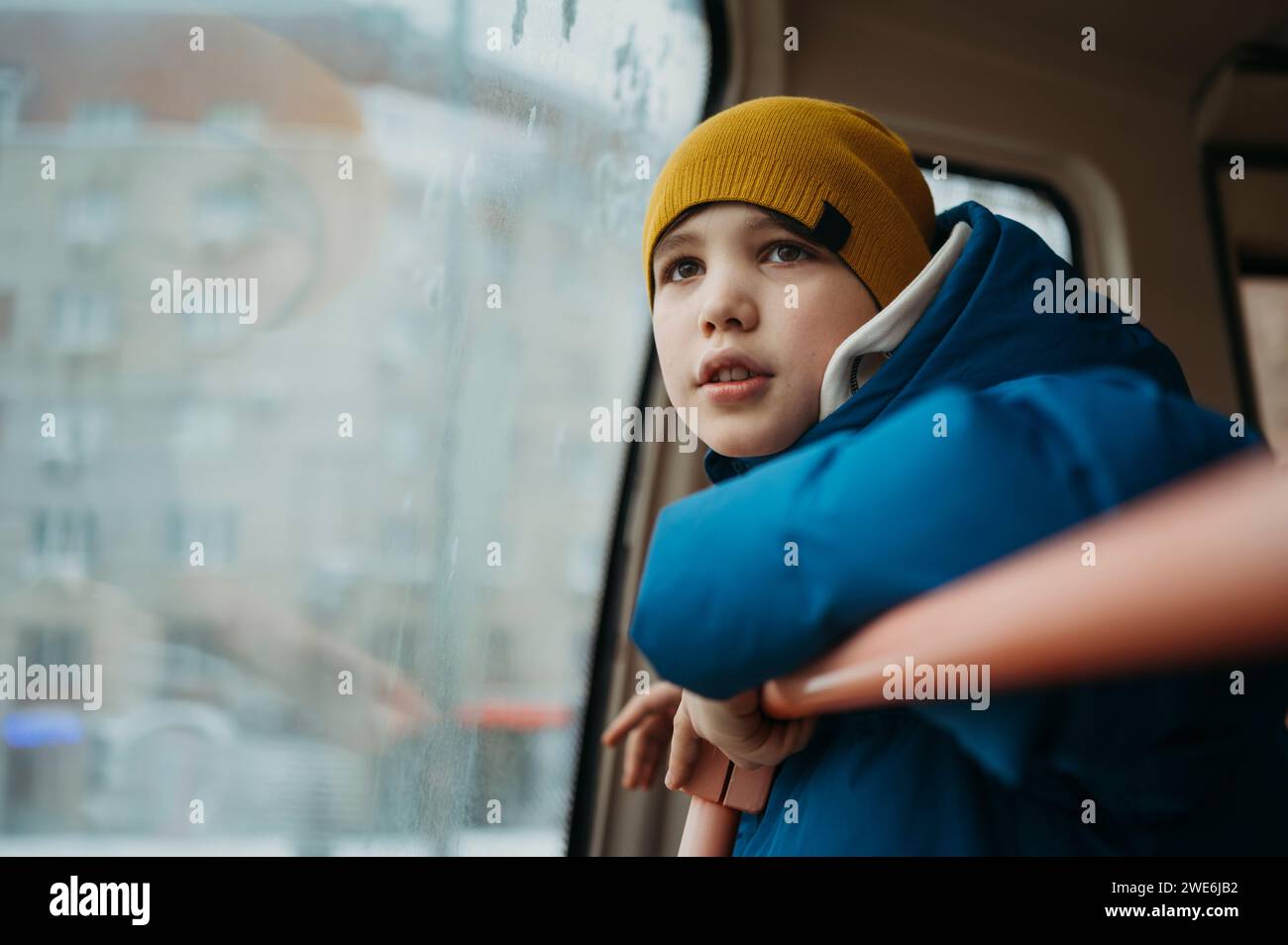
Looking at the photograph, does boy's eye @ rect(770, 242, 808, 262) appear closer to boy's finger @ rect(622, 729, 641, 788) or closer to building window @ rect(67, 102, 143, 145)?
boy's finger @ rect(622, 729, 641, 788)

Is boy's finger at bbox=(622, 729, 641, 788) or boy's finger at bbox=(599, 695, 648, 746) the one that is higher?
boy's finger at bbox=(599, 695, 648, 746)

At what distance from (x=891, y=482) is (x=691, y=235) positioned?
0.36 meters

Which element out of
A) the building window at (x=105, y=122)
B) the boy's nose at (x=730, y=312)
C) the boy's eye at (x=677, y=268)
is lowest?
the boy's nose at (x=730, y=312)

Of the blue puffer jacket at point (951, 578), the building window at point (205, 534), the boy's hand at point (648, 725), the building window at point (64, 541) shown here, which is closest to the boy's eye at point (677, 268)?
the blue puffer jacket at point (951, 578)

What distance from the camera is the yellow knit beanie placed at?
2.58ft

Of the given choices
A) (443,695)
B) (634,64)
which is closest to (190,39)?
(634,64)

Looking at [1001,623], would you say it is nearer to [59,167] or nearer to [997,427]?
[997,427]

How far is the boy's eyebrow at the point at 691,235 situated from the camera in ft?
2.59

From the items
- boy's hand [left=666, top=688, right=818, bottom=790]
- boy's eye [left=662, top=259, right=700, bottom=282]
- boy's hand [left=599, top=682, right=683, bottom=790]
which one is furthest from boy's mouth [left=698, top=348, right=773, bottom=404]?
boy's hand [left=599, top=682, right=683, bottom=790]

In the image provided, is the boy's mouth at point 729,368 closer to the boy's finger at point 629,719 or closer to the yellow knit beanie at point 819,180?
the yellow knit beanie at point 819,180

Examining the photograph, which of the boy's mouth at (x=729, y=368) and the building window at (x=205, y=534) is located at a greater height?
the boy's mouth at (x=729, y=368)

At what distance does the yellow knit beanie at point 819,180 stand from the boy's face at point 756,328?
16 mm

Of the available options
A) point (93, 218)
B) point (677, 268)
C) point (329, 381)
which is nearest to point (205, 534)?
point (329, 381)

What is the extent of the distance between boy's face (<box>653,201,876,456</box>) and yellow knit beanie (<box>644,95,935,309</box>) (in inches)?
0.6
